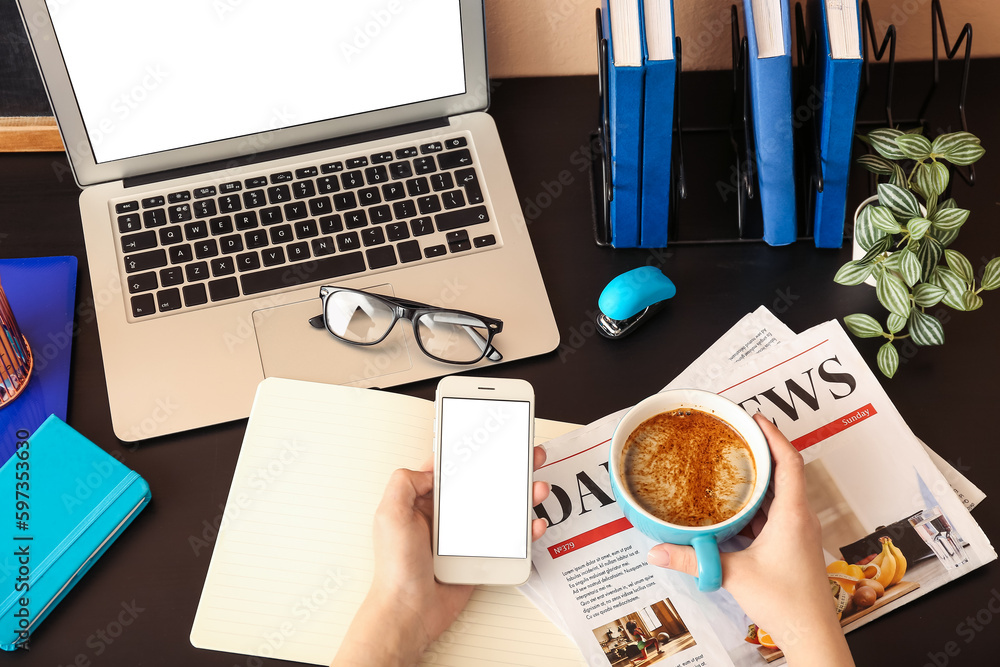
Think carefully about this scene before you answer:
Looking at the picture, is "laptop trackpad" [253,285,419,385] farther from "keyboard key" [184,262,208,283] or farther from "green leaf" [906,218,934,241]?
"green leaf" [906,218,934,241]

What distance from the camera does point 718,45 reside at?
1047mm

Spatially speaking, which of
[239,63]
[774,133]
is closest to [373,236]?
[239,63]

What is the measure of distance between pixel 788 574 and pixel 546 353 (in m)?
0.33

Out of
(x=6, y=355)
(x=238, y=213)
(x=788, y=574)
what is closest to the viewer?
(x=788, y=574)

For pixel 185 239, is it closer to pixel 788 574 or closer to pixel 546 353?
pixel 546 353

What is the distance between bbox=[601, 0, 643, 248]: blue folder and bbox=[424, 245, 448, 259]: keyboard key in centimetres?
20

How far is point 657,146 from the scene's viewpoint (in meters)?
0.85

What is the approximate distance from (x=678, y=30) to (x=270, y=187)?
Result: 564mm

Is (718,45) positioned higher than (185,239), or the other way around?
(718,45)

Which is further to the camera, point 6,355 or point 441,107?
point 441,107

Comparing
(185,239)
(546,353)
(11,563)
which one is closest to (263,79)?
(185,239)

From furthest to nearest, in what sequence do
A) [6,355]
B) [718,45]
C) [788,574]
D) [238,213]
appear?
[718,45] < [238,213] < [6,355] < [788,574]

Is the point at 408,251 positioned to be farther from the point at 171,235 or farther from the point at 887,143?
the point at 887,143

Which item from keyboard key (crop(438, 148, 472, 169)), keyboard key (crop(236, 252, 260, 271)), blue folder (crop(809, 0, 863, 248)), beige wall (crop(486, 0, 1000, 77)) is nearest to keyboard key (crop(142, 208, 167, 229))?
keyboard key (crop(236, 252, 260, 271))
